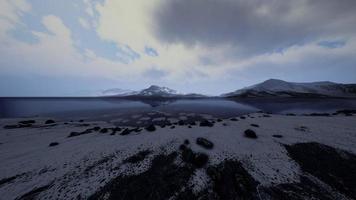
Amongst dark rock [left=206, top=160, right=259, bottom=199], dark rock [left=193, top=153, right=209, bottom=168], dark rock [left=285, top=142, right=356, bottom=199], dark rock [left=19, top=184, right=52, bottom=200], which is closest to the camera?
dark rock [left=206, top=160, right=259, bottom=199]

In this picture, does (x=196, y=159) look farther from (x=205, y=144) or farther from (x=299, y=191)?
(x=299, y=191)

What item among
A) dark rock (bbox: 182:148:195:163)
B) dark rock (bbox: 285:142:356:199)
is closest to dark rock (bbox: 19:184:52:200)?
dark rock (bbox: 182:148:195:163)

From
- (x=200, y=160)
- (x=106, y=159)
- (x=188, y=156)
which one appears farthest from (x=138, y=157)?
(x=200, y=160)

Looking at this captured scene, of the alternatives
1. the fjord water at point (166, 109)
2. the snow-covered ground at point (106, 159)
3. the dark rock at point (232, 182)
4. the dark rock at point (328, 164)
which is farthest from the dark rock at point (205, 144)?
the fjord water at point (166, 109)

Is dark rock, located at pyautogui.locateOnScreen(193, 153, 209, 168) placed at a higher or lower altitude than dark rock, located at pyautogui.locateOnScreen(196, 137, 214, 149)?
lower

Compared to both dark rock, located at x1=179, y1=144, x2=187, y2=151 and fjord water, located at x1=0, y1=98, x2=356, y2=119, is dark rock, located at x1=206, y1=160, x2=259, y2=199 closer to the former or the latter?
dark rock, located at x1=179, y1=144, x2=187, y2=151

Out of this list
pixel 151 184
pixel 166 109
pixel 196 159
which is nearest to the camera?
pixel 151 184

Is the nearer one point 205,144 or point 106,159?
point 106,159

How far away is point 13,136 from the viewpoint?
18.8m

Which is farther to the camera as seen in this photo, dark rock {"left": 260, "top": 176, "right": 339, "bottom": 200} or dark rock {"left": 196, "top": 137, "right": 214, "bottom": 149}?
Answer: dark rock {"left": 196, "top": 137, "right": 214, "bottom": 149}

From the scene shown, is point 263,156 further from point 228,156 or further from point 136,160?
point 136,160

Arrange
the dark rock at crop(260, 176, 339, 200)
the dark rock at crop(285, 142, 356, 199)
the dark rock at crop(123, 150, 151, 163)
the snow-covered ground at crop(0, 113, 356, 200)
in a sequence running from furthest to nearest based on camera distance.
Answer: the dark rock at crop(123, 150, 151, 163), the snow-covered ground at crop(0, 113, 356, 200), the dark rock at crop(285, 142, 356, 199), the dark rock at crop(260, 176, 339, 200)

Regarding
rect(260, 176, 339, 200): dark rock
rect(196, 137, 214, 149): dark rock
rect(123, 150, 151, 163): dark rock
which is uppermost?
rect(196, 137, 214, 149): dark rock

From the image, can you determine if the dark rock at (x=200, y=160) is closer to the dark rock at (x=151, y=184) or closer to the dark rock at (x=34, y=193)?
the dark rock at (x=151, y=184)
